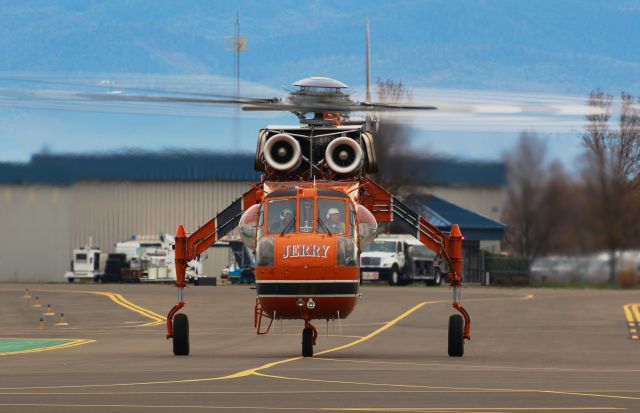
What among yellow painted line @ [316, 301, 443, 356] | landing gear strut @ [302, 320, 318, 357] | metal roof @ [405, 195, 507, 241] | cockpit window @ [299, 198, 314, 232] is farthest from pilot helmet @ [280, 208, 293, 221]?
metal roof @ [405, 195, 507, 241]

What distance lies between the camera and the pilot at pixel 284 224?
2483 cm

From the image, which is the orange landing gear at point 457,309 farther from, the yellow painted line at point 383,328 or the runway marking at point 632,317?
the runway marking at point 632,317

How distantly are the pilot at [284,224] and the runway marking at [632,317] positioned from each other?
1314cm

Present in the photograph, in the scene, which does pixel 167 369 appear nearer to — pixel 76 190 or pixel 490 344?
pixel 490 344

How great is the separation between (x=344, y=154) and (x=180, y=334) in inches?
190

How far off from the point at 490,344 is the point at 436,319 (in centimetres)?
1123

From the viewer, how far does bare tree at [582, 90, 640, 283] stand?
44.6 metres

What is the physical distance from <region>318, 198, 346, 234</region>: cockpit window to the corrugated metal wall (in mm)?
52096

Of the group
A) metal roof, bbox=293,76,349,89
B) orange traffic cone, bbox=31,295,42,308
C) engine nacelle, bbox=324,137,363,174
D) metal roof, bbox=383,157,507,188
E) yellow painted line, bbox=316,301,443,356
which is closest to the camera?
metal roof, bbox=293,76,349,89

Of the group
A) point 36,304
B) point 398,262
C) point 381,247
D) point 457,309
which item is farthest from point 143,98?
point 398,262

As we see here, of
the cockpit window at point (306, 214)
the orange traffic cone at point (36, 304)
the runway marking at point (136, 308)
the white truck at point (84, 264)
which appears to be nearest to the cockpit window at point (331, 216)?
the cockpit window at point (306, 214)

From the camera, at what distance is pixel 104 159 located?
263 feet

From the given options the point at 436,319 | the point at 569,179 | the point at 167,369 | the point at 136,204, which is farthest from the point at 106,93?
the point at 136,204

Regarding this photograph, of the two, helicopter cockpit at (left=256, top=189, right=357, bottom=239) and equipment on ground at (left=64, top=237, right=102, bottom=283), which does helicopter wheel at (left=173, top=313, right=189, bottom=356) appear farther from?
equipment on ground at (left=64, top=237, right=102, bottom=283)
